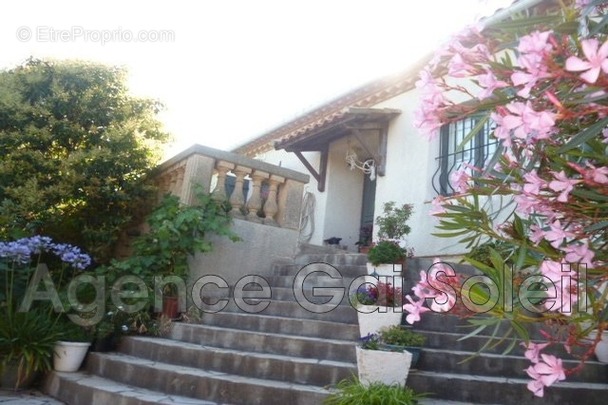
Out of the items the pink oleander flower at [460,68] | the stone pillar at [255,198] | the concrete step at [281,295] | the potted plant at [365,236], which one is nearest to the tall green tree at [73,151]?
the stone pillar at [255,198]

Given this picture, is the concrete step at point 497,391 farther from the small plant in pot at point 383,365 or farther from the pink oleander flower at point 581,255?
the pink oleander flower at point 581,255

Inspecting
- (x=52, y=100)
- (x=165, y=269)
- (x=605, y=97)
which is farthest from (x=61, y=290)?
(x=605, y=97)

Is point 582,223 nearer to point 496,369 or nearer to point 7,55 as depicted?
point 496,369

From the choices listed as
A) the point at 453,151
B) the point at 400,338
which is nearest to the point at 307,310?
the point at 400,338

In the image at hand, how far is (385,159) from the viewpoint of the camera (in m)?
8.27

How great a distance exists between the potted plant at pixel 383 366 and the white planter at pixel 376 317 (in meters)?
0.59

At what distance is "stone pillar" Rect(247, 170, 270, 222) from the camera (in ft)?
21.2

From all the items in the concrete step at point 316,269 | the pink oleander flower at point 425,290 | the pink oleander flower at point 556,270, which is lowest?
the pink oleander flower at point 425,290

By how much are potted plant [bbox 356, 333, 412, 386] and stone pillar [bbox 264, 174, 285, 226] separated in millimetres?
3194

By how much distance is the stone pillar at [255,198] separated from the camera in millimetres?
6465

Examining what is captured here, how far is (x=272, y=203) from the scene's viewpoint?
665cm

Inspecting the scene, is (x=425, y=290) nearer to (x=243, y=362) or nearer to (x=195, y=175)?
(x=243, y=362)

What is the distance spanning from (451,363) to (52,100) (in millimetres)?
5844

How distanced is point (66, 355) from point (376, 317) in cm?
304
